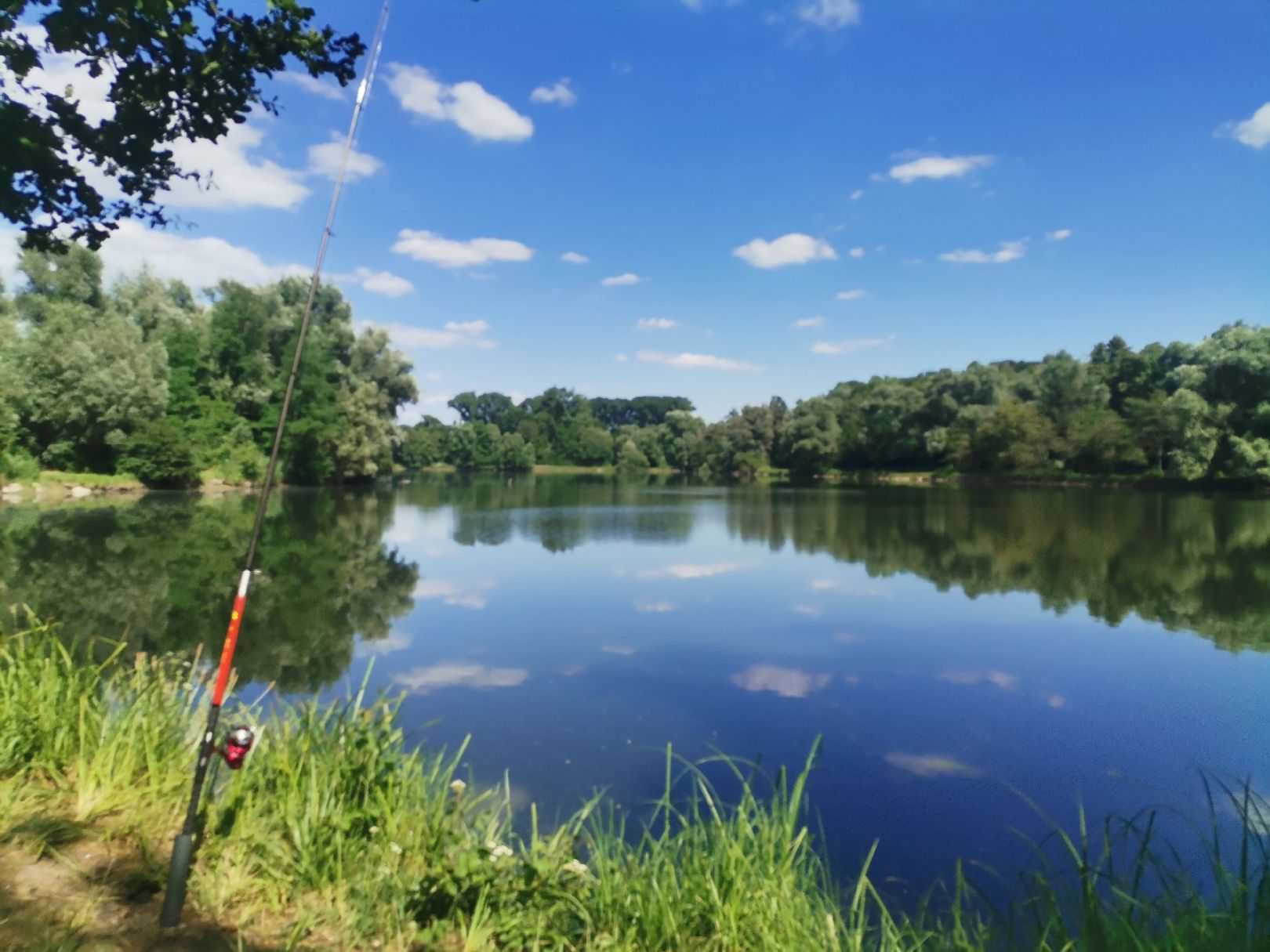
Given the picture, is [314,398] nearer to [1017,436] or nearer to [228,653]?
[228,653]

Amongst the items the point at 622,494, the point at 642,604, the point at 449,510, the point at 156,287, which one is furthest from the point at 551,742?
the point at 156,287

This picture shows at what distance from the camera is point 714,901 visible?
110 inches

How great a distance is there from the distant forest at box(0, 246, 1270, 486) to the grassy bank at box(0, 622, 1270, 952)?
29265 mm

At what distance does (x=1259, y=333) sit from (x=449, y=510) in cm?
4160

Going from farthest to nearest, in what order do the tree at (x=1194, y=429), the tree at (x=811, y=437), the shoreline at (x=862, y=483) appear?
the tree at (x=811, y=437) < the tree at (x=1194, y=429) < the shoreline at (x=862, y=483)

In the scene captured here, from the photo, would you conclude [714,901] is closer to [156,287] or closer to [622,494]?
[622,494]

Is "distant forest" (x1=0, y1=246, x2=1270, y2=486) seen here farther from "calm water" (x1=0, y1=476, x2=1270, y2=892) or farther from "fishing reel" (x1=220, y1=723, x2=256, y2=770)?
"fishing reel" (x1=220, y1=723, x2=256, y2=770)

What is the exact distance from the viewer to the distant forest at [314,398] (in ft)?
102

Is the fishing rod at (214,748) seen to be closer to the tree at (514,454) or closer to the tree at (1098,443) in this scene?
the tree at (1098,443)

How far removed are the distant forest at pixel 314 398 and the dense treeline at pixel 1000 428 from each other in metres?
0.14

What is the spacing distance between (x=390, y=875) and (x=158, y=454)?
117 ft

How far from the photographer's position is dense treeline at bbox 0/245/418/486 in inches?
1197

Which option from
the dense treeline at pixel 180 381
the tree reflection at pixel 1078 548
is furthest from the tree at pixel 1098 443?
the dense treeline at pixel 180 381

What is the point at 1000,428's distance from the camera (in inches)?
1923
